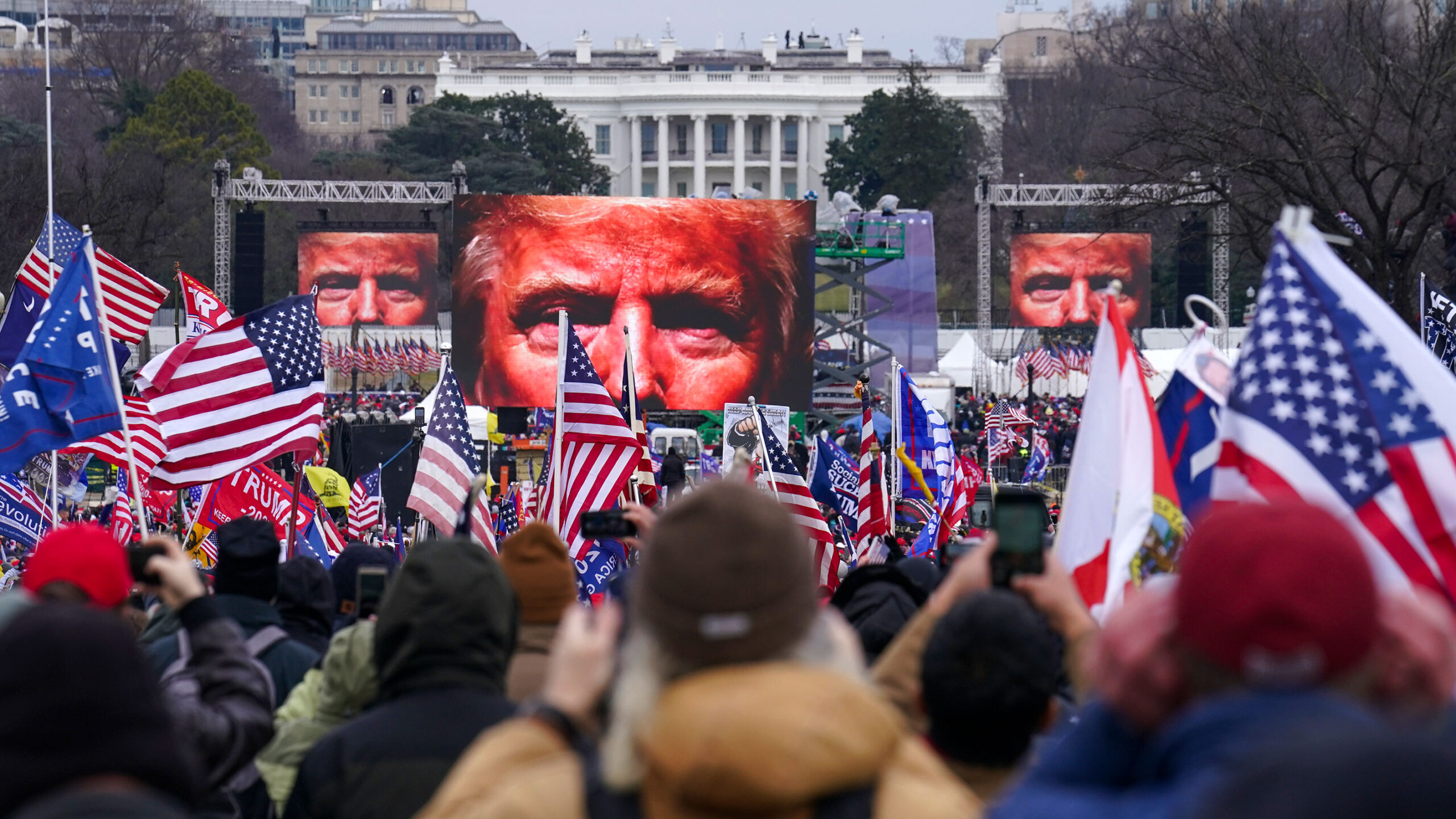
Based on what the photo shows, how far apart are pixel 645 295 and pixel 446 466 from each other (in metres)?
26.3

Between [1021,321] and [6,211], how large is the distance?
2318cm

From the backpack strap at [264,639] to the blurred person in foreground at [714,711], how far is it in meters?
2.10

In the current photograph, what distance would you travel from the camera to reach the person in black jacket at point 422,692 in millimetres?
3182

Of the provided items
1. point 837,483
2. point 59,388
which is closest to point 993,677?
point 59,388

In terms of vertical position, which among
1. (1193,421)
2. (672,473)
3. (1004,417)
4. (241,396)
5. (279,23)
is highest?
(279,23)

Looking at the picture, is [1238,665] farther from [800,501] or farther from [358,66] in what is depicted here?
[358,66]

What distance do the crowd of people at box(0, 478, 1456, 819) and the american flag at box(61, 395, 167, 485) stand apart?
22.1 ft

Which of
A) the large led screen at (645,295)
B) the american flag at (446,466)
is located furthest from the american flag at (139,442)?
the large led screen at (645,295)

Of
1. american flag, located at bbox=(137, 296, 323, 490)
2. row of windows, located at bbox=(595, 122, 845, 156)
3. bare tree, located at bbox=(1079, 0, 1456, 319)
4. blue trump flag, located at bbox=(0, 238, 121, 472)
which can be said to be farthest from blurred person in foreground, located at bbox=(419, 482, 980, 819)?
row of windows, located at bbox=(595, 122, 845, 156)

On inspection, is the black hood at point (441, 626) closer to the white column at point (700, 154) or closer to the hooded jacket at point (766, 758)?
the hooded jacket at point (766, 758)

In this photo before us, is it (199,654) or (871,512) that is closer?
(199,654)

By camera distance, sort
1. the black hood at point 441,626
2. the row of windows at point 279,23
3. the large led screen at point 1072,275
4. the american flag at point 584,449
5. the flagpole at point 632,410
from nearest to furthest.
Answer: the black hood at point 441,626
the american flag at point 584,449
the flagpole at point 632,410
the large led screen at point 1072,275
the row of windows at point 279,23

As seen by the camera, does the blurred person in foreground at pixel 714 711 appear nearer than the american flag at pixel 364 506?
Yes

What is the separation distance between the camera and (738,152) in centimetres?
11106
